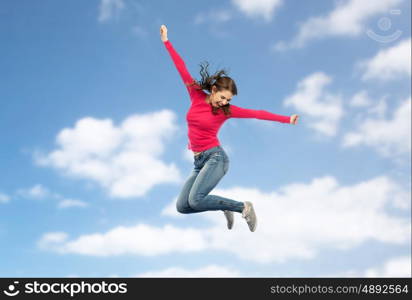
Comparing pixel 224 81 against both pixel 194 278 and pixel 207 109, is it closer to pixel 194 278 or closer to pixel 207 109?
pixel 207 109

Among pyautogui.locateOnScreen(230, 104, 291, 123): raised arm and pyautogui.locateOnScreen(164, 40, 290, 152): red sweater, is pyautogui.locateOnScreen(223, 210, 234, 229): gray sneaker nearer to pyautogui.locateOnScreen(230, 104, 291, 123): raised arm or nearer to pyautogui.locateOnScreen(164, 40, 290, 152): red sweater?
pyautogui.locateOnScreen(164, 40, 290, 152): red sweater

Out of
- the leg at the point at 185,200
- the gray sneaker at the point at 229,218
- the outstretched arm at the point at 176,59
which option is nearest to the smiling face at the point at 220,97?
the outstretched arm at the point at 176,59

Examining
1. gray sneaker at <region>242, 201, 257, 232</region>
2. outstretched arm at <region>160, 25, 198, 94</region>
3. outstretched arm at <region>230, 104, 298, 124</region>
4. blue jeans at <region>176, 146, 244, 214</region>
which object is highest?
outstretched arm at <region>160, 25, 198, 94</region>

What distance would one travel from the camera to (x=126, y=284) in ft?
30.0

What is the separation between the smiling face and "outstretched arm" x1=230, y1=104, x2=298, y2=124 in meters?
0.17

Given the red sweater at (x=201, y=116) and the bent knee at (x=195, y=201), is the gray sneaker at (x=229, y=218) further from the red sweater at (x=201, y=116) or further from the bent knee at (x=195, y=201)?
the red sweater at (x=201, y=116)

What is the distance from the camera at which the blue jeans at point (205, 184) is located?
8719mm

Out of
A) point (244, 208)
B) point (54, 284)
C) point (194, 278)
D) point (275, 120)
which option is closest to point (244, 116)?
point (275, 120)

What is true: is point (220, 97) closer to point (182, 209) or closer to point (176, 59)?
point (176, 59)

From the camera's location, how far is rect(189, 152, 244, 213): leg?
8.71 metres

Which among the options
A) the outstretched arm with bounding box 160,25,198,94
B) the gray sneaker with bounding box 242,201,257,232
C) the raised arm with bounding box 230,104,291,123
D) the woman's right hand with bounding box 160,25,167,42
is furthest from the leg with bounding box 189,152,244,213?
the woman's right hand with bounding box 160,25,167,42

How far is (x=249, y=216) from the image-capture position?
9.28 metres

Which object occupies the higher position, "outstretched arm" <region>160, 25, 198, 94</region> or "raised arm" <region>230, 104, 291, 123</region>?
"outstretched arm" <region>160, 25, 198, 94</region>

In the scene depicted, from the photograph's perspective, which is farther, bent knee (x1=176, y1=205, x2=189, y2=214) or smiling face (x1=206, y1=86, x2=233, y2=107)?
bent knee (x1=176, y1=205, x2=189, y2=214)
